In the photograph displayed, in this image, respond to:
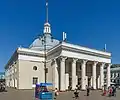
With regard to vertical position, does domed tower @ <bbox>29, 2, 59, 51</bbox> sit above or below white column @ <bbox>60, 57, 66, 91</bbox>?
above

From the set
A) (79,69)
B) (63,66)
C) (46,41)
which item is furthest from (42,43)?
(63,66)

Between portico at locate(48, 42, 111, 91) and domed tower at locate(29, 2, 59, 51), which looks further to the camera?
domed tower at locate(29, 2, 59, 51)

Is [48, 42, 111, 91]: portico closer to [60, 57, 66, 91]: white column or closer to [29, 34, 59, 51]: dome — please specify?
[60, 57, 66, 91]: white column

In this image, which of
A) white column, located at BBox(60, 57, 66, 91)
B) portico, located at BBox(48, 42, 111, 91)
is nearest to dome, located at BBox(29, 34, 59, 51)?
portico, located at BBox(48, 42, 111, 91)

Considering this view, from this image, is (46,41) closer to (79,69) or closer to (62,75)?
(79,69)

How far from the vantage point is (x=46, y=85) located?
2316 cm

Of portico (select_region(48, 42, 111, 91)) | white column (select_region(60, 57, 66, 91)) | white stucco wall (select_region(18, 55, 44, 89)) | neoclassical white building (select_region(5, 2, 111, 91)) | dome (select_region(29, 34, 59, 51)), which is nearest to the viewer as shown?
white column (select_region(60, 57, 66, 91))

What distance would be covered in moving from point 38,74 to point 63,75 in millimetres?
10664

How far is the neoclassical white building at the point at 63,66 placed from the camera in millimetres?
46619

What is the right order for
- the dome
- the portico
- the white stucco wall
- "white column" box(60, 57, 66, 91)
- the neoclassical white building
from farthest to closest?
the dome → the white stucco wall → the neoclassical white building → the portico → "white column" box(60, 57, 66, 91)

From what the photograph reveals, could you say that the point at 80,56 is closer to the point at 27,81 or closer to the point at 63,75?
the point at 63,75

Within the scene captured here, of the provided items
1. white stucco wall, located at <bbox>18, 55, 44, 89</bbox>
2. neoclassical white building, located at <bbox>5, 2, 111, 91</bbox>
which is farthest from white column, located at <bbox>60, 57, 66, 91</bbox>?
white stucco wall, located at <bbox>18, 55, 44, 89</bbox>

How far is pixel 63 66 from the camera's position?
148 feet

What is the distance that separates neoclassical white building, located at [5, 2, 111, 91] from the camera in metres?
46.6
